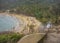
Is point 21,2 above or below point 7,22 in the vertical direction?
above

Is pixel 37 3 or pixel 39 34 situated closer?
pixel 39 34

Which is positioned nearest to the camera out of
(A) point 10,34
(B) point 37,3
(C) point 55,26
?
(A) point 10,34

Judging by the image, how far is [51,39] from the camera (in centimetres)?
305

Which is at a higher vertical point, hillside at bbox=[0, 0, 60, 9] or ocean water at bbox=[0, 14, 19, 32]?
hillside at bbox=[0, 0, 60, 9]

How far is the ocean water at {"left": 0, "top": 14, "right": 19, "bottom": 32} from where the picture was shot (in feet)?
10.1

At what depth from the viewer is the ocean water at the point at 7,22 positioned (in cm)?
308

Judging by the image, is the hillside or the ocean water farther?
the hillside

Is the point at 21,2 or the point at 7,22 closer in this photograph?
the point at 7,22

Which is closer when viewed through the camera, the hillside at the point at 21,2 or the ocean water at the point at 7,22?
the ocean water at the point at 7,22

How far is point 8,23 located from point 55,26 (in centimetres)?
66

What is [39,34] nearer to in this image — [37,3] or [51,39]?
[51,39]

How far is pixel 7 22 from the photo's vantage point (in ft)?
10.5

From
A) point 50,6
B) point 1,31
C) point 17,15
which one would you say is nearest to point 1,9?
point 17,15

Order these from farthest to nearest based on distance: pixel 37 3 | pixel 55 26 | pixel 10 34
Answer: pixel 37 3 < pixel 55 26 < pixel 10 34
